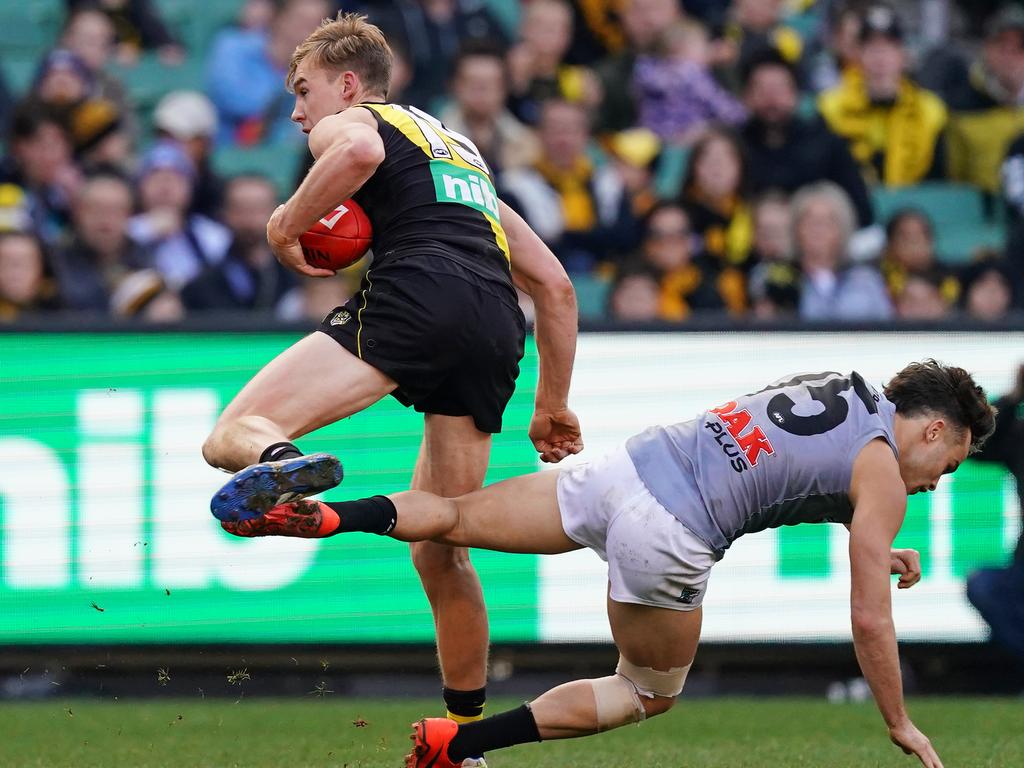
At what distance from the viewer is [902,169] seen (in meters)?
11.3

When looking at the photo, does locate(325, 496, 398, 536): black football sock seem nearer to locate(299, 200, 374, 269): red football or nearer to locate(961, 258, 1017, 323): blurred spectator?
locate(299, 200, 374, 269): red football

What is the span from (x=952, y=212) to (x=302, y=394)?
7496 millimetres

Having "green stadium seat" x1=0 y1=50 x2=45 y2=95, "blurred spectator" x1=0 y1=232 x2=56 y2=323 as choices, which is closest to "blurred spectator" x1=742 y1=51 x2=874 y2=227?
"blurred spectator" x1=0 y1=232 x2=56 y2=323

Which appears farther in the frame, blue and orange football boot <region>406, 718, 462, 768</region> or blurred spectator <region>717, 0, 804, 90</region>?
blurred spectator <region>717, 0, 804, 90</region>

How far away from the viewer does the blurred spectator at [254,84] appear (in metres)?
11.3

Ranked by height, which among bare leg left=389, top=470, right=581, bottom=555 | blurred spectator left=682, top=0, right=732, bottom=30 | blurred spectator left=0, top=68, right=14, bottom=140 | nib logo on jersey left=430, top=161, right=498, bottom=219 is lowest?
bare leg left=389, top=470, right=581, bottom=555

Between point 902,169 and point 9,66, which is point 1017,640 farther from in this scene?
point 9,66

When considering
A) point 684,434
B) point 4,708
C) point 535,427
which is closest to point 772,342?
point 535,427

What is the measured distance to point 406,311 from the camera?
484 centimetres

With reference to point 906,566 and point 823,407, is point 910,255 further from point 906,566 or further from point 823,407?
point 823,407

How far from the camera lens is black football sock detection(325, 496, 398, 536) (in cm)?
461

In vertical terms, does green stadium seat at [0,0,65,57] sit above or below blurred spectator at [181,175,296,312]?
above

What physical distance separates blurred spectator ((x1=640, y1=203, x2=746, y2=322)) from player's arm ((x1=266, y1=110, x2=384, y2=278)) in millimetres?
4845

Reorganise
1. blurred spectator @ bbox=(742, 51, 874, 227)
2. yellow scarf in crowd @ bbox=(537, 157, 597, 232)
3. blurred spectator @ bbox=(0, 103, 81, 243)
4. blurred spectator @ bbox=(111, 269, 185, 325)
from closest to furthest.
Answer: blurred spectator @ bbox=(111, 269, 185, 325) < blurred spectator @ bbox=(0, 103, 81, 243) < yellow scarf in crowd @ bbox=(537, 157, 597, 232) < blurred spectator @ bbox=(742, 51, 874, 227)
